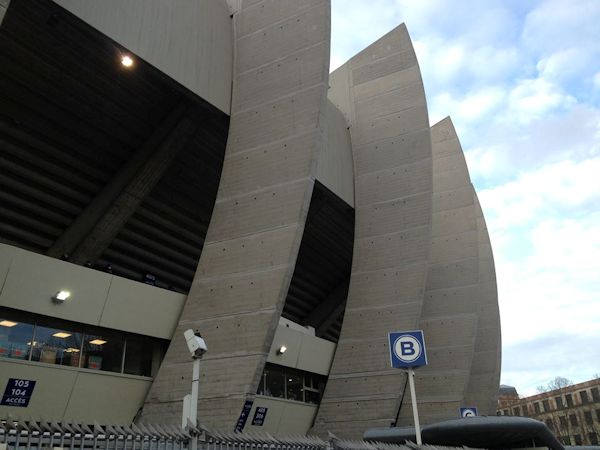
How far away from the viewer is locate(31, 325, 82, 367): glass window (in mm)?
13062

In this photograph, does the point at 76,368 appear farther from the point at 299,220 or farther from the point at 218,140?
the point at 218,140

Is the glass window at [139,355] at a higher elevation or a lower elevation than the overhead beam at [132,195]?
lower

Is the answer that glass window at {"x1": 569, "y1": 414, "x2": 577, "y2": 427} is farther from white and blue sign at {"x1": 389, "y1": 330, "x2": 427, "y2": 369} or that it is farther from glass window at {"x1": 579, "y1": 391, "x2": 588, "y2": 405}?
white and blue sign at {"x1": 389, "y1": 330, "x2": 427, "y2": 369}

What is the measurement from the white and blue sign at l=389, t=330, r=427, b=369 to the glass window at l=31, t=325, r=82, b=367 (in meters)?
8.74

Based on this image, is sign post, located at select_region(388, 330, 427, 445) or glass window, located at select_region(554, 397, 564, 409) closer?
sign post, located at select_region(388, 330, 427, 445)

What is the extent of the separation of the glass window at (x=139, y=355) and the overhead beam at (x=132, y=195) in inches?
127

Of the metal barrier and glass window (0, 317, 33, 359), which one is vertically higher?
glass window (0, 317, 33, 359)

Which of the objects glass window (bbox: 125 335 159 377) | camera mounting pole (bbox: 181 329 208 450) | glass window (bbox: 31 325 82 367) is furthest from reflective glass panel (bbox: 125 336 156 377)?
camera mounting pole (bbox: 181 329 208 450)

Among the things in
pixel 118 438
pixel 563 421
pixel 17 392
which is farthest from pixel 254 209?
pixel 563 421

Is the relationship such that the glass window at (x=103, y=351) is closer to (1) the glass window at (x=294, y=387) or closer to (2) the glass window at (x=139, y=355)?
(2) the glass window at (x=139, y=355)

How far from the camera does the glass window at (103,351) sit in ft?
46.0

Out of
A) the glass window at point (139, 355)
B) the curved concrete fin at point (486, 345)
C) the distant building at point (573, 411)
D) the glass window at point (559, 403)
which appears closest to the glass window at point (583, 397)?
the distant building at point (573, 411)

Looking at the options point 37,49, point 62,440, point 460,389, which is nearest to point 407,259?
point 460,389

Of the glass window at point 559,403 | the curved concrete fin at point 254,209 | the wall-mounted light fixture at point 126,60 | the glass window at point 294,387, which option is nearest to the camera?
the curved concrete fin at point 254,209
